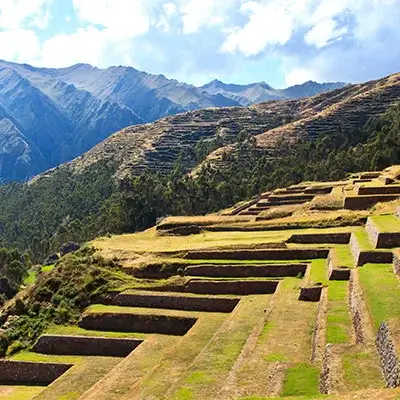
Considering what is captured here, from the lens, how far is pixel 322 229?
3086 cm

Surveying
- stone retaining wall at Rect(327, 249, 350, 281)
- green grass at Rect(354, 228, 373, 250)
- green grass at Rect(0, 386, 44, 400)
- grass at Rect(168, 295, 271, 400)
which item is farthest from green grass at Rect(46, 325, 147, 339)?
green grass at Rect(354, 228, 373, 250)

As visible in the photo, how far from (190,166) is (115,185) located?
62.8ft

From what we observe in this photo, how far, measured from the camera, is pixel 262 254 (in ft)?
91.0

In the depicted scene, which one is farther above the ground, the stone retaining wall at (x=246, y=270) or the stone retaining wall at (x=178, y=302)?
the stone retaining wall at (x=246, y=270)

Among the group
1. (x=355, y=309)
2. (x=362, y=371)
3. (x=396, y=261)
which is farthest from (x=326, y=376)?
(x=396, y=261)

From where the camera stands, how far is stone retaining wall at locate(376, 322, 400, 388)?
10.7 meters

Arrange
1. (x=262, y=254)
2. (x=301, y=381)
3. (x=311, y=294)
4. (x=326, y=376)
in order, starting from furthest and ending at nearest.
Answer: (x=262, y=254) → (x=311, y=294) → (x=301, y=381) → (x=326, y=376)

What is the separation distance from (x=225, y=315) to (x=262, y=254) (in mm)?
5129

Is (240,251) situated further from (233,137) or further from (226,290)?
(233,137)

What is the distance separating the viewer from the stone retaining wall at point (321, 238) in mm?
28194

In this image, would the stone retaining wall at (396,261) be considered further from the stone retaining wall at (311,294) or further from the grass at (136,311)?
the grass at (136,311)

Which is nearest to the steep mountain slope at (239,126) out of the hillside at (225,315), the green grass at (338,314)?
the hillside at (225,315)

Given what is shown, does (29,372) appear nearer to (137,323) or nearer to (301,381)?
(137,323)

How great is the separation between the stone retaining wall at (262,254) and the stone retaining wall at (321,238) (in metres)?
1.79
